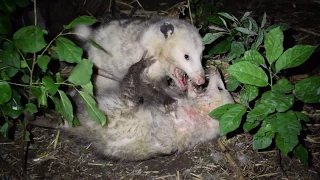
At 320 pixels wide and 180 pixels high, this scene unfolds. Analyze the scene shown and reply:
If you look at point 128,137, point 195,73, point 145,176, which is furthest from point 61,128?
point 195,73

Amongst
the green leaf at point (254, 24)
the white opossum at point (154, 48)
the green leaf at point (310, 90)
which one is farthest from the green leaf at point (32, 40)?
the green leaf at point (254, 24)

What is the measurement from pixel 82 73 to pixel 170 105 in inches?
40.1

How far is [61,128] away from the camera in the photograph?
2631 millimetres

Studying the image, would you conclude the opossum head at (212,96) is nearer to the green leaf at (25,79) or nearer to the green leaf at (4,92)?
the green leaf at (25,79)

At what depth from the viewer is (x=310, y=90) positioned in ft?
6.16

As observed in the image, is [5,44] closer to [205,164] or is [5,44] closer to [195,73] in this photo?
Result: [195,73]

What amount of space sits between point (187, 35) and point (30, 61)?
4.00 feet

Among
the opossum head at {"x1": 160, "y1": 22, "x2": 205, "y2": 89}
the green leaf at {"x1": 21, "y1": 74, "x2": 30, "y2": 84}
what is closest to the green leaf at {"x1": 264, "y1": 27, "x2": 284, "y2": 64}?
the opossum head at {"x1": 160, "y1": 22, "x2": 205, "y2": 89}

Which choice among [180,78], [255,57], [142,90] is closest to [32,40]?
[142,90]

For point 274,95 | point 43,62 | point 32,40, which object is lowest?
point 274,95

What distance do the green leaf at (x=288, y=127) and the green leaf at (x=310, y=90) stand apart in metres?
0.12

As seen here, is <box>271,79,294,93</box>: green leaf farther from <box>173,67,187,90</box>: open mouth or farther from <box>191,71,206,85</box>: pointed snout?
<box>173,67,187,90</box>: open mouth

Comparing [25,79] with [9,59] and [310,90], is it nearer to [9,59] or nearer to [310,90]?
[9,59]

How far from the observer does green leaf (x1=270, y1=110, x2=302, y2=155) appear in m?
1.87
